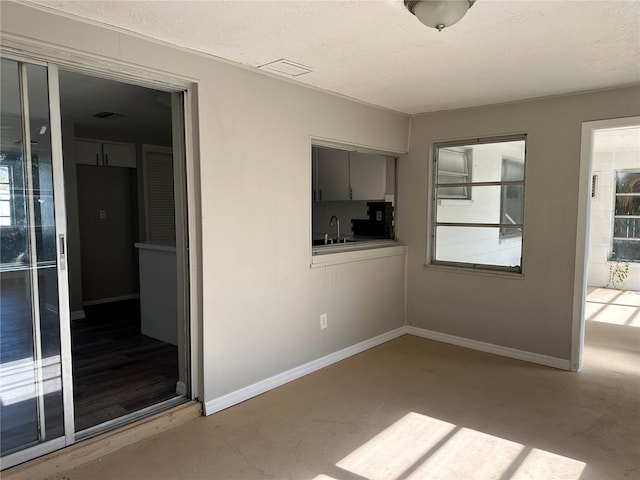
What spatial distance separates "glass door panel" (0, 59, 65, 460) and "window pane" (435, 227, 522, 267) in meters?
3.44

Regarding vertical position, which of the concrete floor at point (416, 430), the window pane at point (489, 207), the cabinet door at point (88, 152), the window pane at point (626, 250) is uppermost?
the cabinet door at point (88, 152)

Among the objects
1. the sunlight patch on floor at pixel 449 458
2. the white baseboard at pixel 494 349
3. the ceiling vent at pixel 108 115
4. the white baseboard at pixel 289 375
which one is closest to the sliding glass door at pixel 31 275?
the white baseboard at pixel 289 375

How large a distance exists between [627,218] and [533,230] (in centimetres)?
446

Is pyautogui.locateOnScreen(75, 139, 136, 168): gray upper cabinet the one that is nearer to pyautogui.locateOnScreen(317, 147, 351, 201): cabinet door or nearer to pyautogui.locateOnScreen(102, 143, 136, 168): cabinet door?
pyautogui.locateOnScreen(102, 143, 136, 168): cabinet door

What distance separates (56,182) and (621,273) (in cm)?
787

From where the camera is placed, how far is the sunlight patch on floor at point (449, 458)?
2199 mm

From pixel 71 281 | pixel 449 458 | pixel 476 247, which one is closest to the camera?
pixel 449 458

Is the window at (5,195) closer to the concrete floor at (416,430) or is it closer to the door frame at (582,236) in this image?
the concrete floor at (416,430)

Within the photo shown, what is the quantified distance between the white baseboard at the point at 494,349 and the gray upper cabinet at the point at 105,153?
427 centimetres

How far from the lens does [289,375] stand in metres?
3.34

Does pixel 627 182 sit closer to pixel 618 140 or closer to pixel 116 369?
pixel 618 140

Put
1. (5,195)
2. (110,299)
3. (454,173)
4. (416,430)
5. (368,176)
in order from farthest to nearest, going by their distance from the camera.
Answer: (110,299) < (368,176) < (454,173) < (416,430) < (5,195)

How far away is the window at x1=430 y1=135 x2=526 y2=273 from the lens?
3881 millimetres

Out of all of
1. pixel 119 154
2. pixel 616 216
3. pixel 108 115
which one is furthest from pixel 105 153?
pixel 616 216
